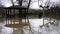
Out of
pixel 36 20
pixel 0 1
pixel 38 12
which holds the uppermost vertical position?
pixel 0 1

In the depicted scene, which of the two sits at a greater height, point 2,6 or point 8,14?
point 2,6

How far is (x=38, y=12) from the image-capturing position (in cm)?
455

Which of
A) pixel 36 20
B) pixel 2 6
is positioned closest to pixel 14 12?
pixel 2 6

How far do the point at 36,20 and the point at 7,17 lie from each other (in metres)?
1.02

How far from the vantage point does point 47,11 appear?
4598 millimetres

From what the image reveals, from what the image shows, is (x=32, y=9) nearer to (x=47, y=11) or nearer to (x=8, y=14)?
(x=47, y=11)

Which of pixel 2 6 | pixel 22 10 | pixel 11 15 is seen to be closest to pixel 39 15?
pixel 22 10

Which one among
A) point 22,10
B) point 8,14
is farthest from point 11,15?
point 22,10

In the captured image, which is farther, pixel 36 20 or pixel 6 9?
pixel 36 20

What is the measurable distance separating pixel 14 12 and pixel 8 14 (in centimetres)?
22

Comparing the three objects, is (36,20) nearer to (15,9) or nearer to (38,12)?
(38,12)

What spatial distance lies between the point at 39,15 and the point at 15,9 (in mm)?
892

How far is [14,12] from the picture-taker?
4.46m

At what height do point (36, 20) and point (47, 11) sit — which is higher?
point (47, 11)
